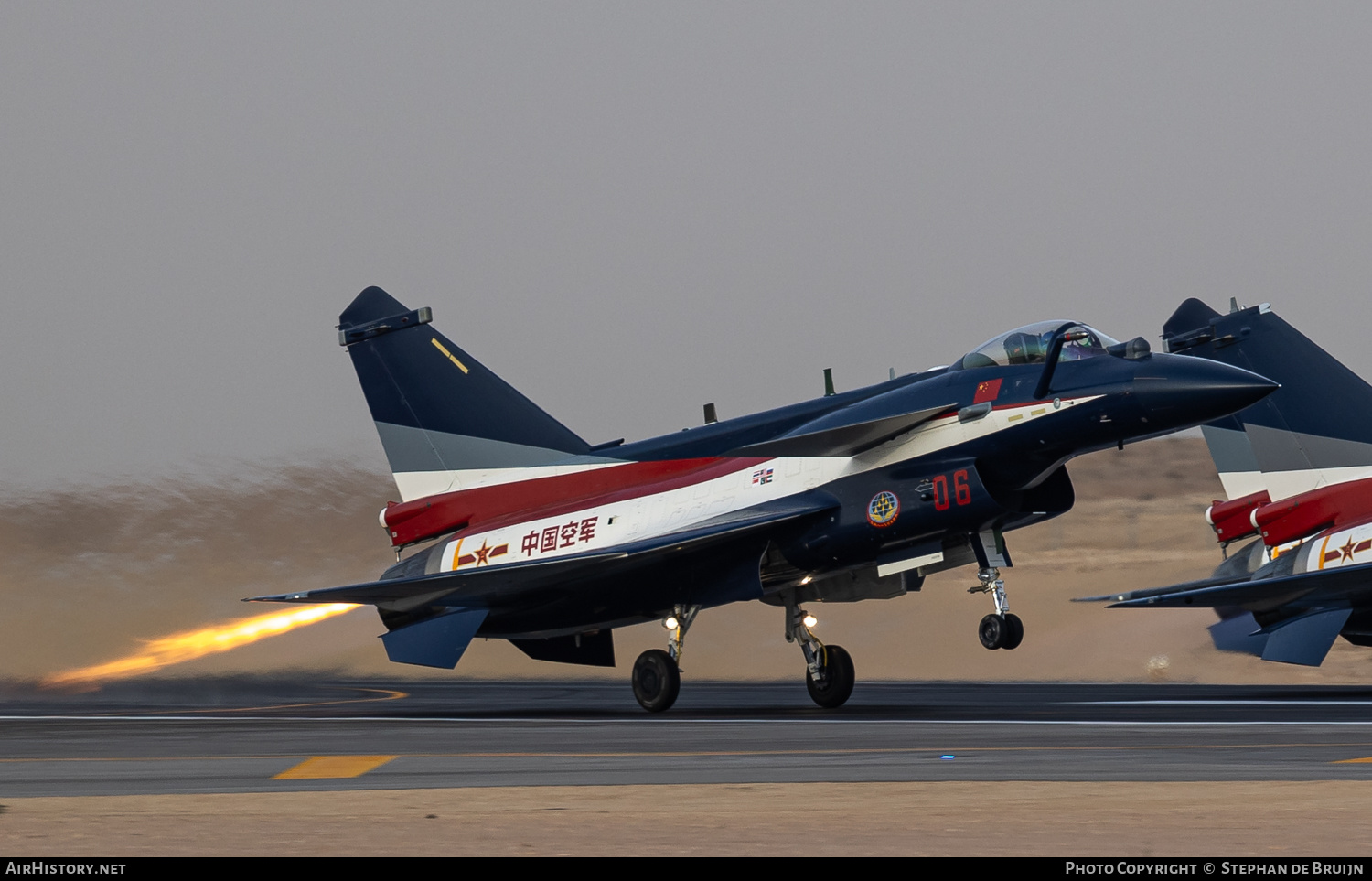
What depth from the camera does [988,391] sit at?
1898cm

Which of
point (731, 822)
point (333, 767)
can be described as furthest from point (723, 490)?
point (731, 822)

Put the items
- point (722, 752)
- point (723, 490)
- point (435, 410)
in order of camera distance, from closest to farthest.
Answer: point (722, 752)
point (723, 490)
point (435, 410)

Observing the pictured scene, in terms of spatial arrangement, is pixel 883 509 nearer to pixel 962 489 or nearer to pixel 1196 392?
pixel 962 489

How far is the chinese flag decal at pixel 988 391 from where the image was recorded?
18906mm

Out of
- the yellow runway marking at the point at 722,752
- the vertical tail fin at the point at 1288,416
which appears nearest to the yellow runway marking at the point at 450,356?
the yellow runway marking at the point at 722,752

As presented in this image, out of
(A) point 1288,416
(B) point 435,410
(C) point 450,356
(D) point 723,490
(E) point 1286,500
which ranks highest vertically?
(C) point 450,356

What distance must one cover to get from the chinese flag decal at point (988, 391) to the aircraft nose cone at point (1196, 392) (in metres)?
1.69

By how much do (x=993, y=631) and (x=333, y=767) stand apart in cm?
817

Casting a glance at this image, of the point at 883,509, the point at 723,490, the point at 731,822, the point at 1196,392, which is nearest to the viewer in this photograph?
the point at 731,822

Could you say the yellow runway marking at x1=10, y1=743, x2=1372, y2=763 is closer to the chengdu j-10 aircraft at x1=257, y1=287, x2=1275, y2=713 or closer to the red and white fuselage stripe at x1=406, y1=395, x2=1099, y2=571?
the chengdu j-10 aircraft at x1=257, y1=287, x2=1275, y2=713

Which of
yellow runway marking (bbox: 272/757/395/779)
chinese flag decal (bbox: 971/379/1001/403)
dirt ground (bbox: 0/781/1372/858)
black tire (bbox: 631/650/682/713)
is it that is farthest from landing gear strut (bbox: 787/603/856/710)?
dirt ground (bbox: 0/781/1372/858)

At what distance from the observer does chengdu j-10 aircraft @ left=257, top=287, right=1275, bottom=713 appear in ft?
61.0

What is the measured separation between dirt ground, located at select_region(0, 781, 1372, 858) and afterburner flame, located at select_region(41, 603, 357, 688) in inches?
619

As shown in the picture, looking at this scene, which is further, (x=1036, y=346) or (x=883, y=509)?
(x=883, y=509)
